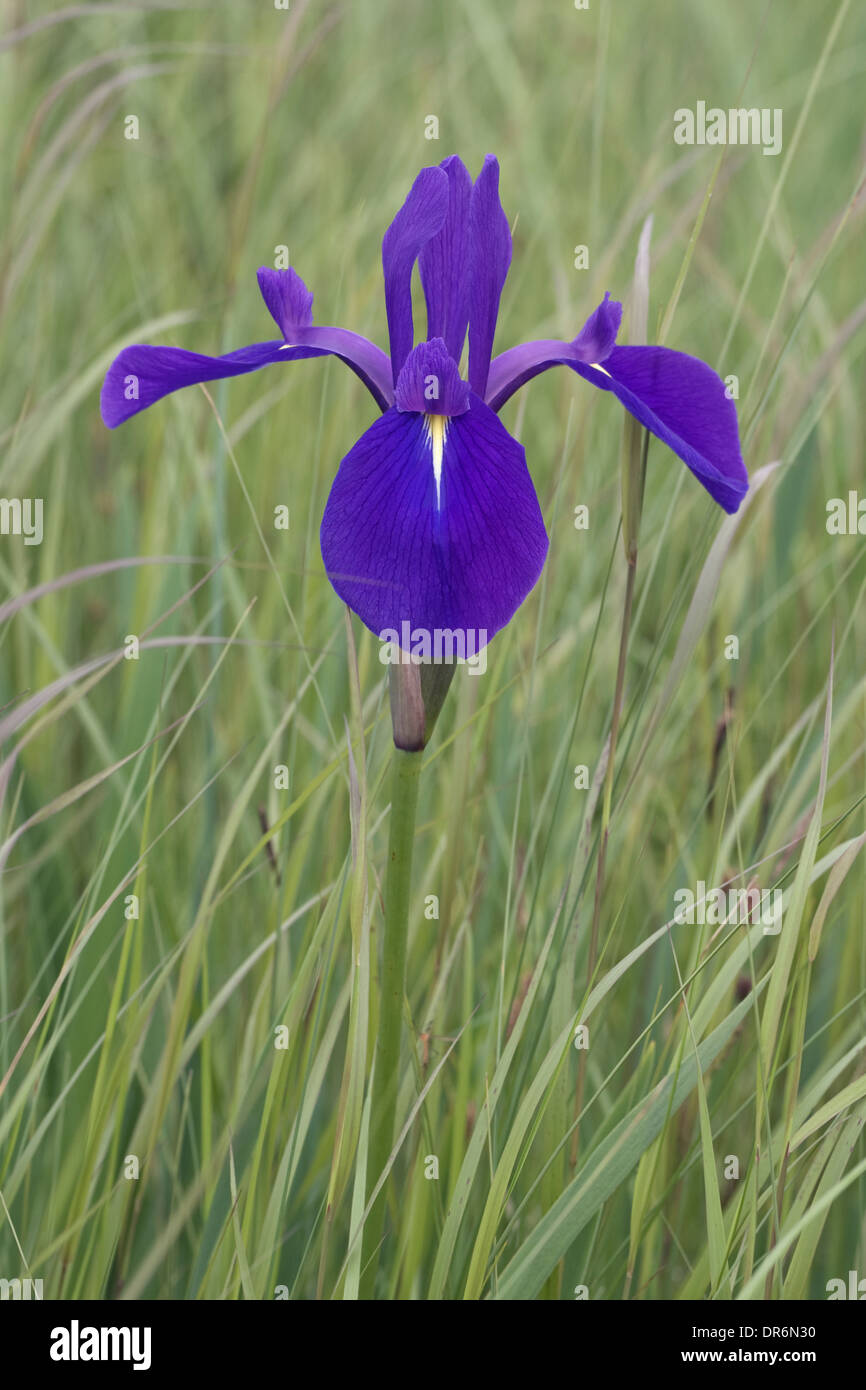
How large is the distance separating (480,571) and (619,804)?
0.42 meters

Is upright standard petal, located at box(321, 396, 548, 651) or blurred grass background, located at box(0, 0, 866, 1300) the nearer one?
upright standard petal, located at box(321, 396, 548, 651)

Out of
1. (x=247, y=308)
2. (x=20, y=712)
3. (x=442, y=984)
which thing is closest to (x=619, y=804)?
(x=442, y=984)

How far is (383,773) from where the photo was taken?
1.23m

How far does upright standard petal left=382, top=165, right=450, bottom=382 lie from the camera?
39.1 inches

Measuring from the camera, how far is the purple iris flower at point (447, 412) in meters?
0.92

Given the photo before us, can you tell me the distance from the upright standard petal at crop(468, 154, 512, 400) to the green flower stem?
0.33 metres

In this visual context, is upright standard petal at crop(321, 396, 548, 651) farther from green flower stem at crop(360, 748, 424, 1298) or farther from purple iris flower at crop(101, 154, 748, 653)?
green flower stem at crop(360, 748, 424, 1298)

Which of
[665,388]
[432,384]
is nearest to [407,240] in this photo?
[432,384]

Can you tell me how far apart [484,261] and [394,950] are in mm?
583

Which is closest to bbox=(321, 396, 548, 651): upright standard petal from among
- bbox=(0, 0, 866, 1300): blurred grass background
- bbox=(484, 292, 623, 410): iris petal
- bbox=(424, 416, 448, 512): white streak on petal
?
bbox=(424, 416, 448, 512): white streak on petal

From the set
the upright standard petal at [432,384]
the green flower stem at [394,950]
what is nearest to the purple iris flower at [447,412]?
the upright standard petal at [432,384]

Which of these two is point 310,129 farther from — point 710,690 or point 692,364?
point 692,364

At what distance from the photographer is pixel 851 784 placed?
5.74 feet

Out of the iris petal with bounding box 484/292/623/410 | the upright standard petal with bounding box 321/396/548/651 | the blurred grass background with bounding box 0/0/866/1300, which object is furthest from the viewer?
the blurred grass background with bounding box 0/0/866/1300
